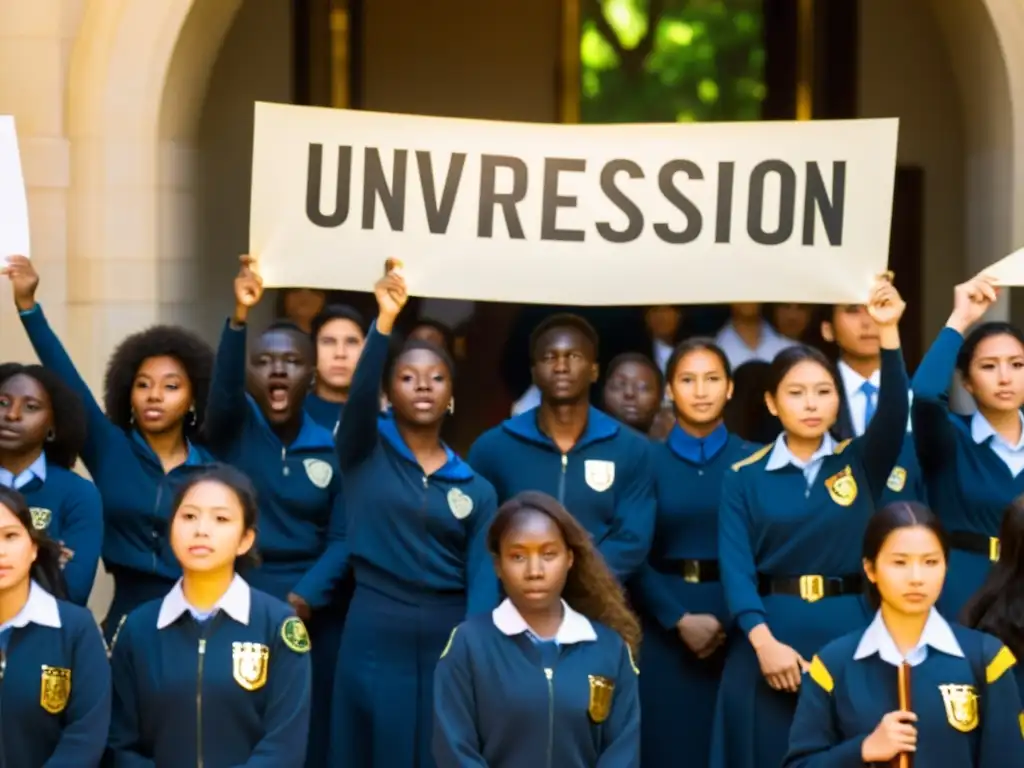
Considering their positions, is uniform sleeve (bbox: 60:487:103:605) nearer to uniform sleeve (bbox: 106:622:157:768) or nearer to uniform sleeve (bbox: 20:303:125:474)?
uniform sleeve (bbox: 20:303:125:474)

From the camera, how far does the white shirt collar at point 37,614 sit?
551 centimetres

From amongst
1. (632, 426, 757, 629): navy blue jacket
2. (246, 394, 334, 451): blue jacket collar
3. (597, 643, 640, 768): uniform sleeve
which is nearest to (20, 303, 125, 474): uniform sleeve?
(246, 394, 334, 451): blue jacket collar

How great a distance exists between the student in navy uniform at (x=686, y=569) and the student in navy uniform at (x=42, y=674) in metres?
1.94

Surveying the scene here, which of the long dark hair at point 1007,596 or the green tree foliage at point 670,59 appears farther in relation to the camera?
the green tree foliage at point 670,59

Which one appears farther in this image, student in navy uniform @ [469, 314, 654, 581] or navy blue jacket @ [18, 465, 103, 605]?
student in navy uniform @ [469, 314, 654, 581]

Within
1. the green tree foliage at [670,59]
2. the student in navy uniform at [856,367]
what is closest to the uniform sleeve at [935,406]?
the student in navy uniform at [856,367]

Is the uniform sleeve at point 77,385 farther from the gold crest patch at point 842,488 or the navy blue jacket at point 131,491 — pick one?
the gold crest patch at point 842,488

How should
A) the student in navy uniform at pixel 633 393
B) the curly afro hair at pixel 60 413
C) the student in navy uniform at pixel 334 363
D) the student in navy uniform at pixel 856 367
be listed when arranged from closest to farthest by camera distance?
the curly afro hair at pixel 60 413, the student in navy uniform at pixel 856 367, the student in navy uniform at pixel 334 363, the student in navy uniform at pixel 633 393

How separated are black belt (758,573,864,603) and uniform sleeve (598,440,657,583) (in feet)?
1.51

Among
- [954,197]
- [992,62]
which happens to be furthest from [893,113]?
[992,62]

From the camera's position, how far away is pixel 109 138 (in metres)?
8.06

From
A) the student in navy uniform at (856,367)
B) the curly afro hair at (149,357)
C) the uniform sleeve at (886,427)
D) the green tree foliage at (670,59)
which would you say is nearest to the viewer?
the uniform sleeve at (886,427)

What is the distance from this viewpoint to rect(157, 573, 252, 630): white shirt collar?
563 cm

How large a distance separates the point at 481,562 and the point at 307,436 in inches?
31.5
